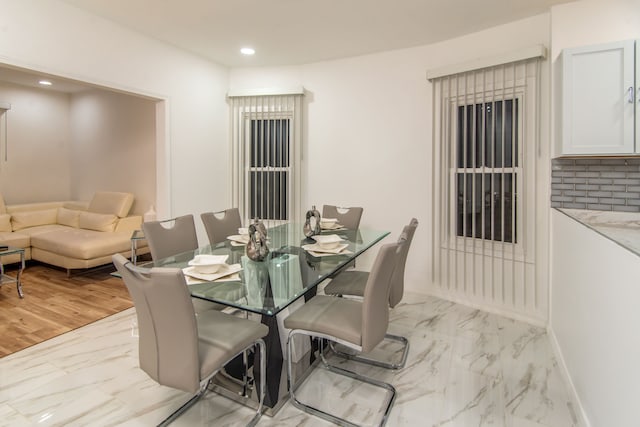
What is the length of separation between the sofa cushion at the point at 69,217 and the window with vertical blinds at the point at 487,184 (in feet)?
16.9

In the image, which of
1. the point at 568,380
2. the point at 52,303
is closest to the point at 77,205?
the point at 52,303

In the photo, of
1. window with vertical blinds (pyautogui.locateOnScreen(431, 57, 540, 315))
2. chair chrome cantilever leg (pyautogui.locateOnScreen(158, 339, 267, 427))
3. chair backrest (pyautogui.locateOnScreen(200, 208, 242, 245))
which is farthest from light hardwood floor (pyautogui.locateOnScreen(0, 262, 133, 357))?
window with vertical blinds (pyautogui.locateOnScreen(431, 57, 540, 315))

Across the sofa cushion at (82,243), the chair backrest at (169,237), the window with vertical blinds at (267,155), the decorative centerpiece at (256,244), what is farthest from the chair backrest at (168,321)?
the sofa cushion at (82,243)

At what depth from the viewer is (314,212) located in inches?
122

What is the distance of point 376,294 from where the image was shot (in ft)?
5.79

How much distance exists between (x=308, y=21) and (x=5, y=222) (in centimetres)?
492

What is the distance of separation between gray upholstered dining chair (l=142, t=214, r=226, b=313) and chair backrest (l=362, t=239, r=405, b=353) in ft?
3.33

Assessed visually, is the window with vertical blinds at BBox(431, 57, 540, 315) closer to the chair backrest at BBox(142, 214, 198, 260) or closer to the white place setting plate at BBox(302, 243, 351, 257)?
the white place setting plate at BBox(302, 243, 351, 257)

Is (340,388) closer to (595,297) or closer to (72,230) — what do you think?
(595,297)

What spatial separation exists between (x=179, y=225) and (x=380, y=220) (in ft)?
7.30

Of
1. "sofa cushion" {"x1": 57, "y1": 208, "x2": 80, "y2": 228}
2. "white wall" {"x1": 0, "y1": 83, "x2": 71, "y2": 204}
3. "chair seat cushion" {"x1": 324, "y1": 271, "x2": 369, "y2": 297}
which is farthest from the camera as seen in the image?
"white wall" {"x1": 0, "y1": 83, "x2": 71, "y2": 204}

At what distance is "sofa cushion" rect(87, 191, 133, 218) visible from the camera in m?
5.06

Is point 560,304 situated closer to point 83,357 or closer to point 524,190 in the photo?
point 524,190

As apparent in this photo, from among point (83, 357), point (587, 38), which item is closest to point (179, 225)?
point (83, 357)
